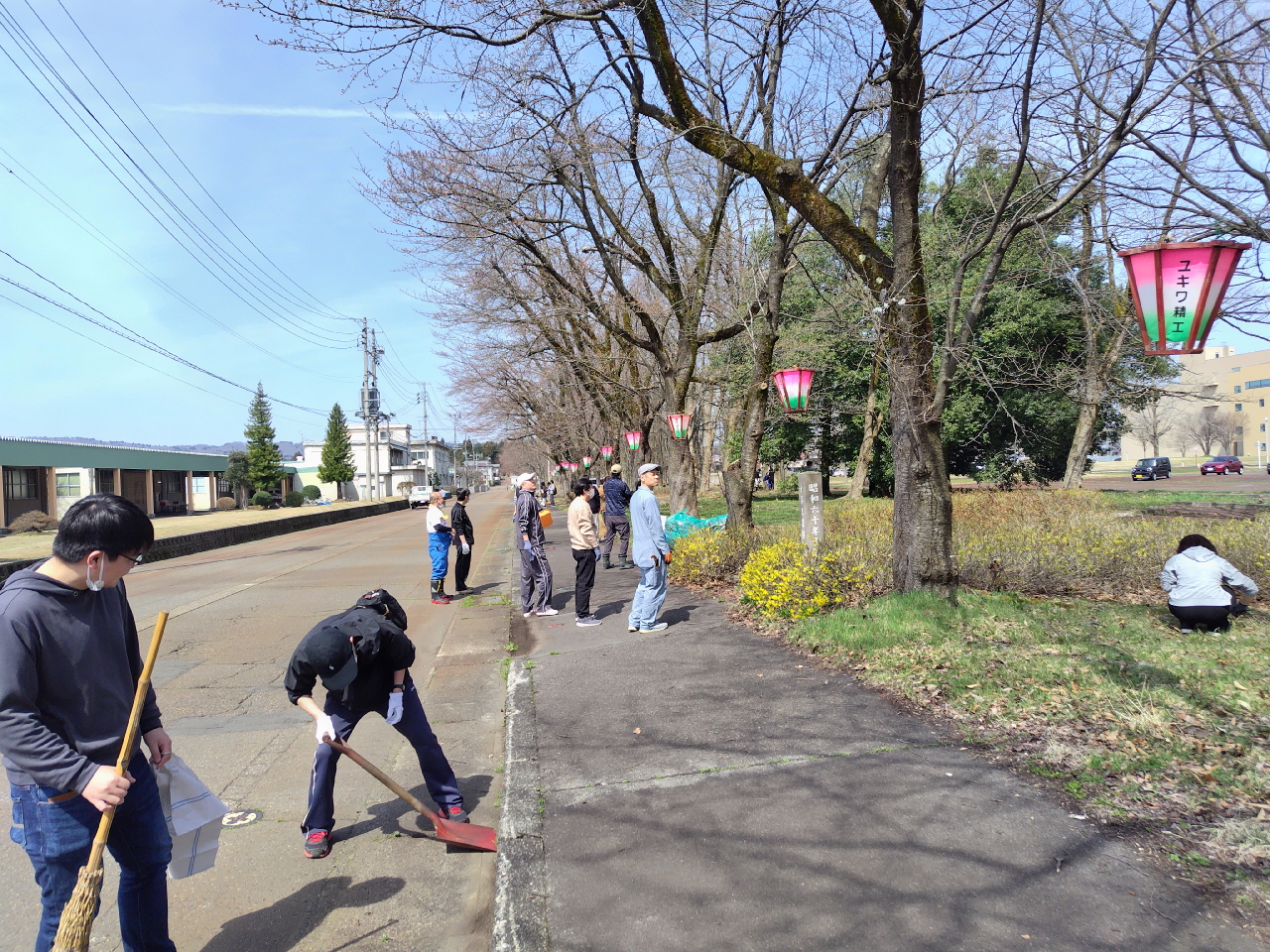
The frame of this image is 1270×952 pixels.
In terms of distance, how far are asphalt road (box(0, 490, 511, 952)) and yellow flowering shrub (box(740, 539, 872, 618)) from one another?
2856mm

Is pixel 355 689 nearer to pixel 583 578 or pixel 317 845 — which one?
pixel 317 845

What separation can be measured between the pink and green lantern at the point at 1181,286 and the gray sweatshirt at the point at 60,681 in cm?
522

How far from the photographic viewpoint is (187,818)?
117 inches

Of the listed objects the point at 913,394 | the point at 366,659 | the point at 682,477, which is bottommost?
the point at 366,659

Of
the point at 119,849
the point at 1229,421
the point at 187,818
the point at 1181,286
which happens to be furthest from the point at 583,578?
the point at 1229,421

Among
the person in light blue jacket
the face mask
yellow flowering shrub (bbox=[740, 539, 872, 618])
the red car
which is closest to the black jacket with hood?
the face mask

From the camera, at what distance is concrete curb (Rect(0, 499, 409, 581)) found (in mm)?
19697

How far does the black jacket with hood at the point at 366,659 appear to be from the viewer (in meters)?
3.70

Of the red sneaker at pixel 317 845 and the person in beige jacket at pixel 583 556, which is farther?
the person in beige jacket at pixel 583 556

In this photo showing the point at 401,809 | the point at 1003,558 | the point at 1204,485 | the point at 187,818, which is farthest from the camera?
the point at 1204,485

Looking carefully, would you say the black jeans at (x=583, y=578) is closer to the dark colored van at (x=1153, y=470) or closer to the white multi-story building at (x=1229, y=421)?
the dark colored van at (x=1153, y=470)

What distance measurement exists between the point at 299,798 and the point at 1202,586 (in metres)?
7.30

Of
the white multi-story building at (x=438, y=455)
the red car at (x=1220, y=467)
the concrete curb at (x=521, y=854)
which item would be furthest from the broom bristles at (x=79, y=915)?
the white multi-story building at (x=438, y=455)

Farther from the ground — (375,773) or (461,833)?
(375,773)
